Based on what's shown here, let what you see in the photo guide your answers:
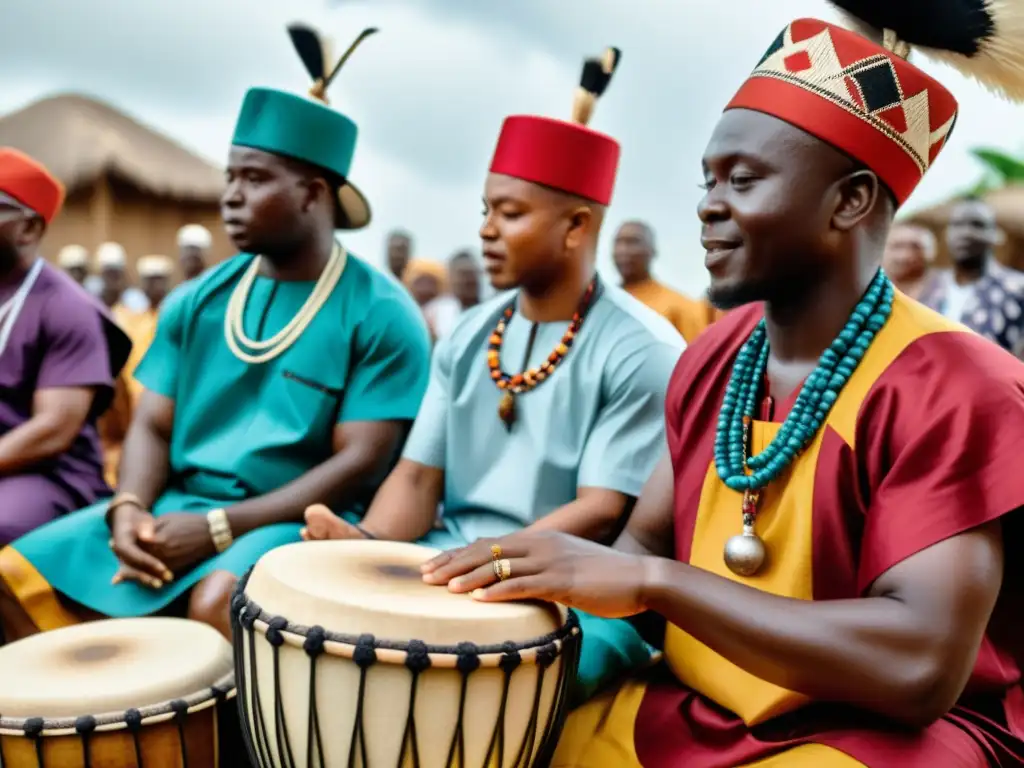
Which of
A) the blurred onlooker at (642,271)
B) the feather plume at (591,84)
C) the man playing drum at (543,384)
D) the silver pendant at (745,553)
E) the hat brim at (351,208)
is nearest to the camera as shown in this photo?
the silver pendant at (745,553)

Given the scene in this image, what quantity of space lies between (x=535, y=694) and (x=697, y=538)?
44 cm

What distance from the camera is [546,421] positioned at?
2520 mm

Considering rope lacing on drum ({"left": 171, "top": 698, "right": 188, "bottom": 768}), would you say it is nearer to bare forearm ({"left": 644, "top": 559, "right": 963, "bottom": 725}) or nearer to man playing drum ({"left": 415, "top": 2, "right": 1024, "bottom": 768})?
man playing drum ({"left": 415, "top": 2, "right": 1024, "bottom": 768})

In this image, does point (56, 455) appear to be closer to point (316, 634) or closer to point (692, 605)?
point (316, 634)

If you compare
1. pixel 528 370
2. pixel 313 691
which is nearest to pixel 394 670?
pixel 313 691

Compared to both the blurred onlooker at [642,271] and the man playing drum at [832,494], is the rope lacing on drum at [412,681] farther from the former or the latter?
the blurred onlooker at [642,271]

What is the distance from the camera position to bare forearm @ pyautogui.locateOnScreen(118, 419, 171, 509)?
3.10 metres

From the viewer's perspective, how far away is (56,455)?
11.3 feet

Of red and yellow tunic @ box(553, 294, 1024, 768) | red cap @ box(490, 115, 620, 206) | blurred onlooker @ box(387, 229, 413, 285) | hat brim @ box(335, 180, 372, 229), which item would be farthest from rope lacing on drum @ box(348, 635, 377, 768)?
blurred onlooker @ box(387, 229, 413, 285)

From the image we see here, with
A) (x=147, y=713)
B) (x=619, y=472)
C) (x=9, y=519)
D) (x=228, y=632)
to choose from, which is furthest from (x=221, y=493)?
(x=619, y=472)

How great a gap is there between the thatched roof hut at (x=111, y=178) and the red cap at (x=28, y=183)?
1307cm

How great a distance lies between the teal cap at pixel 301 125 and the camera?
3.00 m

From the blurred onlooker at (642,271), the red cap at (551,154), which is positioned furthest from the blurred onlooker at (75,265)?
the red cap at (551,154)

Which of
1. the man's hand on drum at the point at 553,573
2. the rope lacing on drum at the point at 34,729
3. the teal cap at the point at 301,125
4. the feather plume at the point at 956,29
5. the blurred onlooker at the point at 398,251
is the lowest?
the blurred onlooker at the point at 398,251
